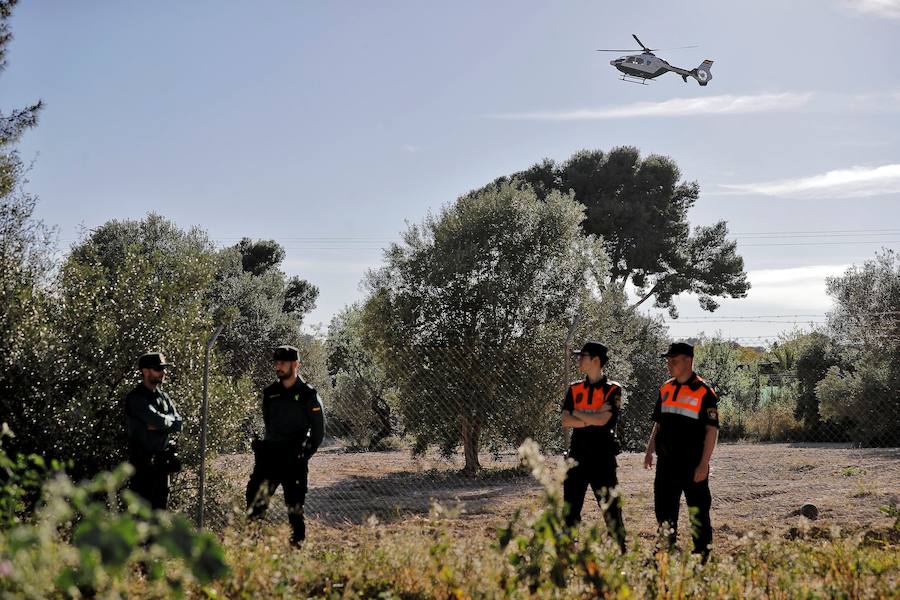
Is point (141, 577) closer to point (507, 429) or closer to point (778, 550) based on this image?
point (778, 550)

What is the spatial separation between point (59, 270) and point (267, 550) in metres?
5.97

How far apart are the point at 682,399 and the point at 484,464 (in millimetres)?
9613

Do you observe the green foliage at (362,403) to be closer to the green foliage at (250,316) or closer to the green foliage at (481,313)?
the green foliage at (481,313)

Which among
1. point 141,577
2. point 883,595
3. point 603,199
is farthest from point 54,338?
point 603,199

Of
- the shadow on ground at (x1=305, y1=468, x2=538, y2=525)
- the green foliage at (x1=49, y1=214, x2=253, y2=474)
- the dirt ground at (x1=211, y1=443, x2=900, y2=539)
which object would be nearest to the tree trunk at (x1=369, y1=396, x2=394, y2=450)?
the dirt ground at (x1=211, y1=443, x2=900, y2=539)

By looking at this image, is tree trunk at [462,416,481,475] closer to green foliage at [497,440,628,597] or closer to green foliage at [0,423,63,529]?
green foliage at [0,423,63,529]

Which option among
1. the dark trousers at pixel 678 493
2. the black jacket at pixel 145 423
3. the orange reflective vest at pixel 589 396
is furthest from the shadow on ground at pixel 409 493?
the dark trousers at pixel 678 493

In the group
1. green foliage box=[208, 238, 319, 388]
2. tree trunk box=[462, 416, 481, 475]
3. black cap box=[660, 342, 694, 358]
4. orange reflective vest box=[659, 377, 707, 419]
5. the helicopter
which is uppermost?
the helicopter

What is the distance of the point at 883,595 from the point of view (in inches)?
167

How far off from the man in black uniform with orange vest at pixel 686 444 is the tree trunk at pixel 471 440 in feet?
24.0

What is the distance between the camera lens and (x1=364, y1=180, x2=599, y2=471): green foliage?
13.8 metres

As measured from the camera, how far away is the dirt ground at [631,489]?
9.28 meters

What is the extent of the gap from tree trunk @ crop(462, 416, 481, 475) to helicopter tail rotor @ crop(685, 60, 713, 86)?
22719mm

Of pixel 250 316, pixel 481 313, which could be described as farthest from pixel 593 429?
pixel 250 316
